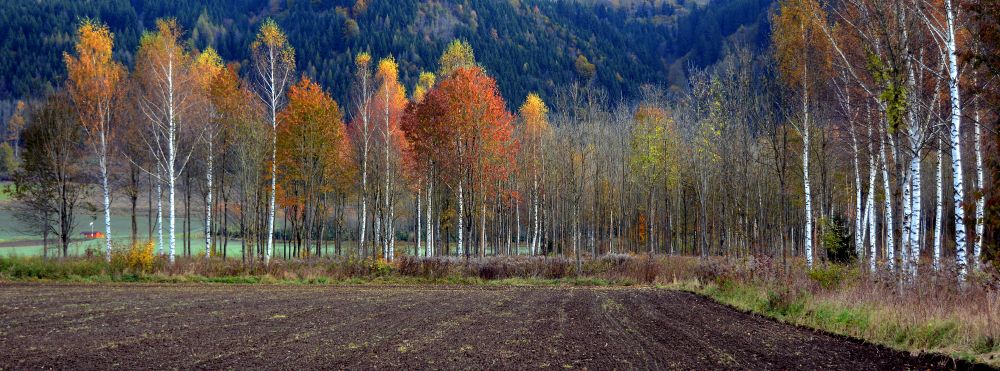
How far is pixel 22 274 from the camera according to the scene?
2452 centimetres

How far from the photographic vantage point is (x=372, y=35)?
130 metres

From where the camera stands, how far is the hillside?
12569 cm

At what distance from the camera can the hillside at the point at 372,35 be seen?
12569cm

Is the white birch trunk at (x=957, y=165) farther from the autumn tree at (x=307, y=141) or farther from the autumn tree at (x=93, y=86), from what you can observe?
the autumn tree at (x=93, y=86)

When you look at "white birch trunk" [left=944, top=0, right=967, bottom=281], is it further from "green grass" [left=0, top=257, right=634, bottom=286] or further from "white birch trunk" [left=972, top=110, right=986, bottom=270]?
"green grass" [left=0, top=257, right=634, bottom=286]

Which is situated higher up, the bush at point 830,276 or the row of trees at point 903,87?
the row of trees at point 903,87

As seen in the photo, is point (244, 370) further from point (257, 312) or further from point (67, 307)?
point (67, 307)

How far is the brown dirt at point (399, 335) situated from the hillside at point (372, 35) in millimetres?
96025

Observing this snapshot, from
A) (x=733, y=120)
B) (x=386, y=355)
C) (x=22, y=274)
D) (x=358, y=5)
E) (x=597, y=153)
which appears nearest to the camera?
(x=386, y=355)

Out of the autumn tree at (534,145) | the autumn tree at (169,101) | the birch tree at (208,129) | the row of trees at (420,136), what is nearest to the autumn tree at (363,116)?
the row of trees at (420,136)

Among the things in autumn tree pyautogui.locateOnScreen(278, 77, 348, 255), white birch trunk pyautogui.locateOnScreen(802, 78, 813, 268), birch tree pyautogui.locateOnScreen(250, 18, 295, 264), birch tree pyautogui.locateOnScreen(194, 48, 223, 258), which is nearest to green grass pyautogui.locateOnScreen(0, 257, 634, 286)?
birch tree pyautogui.locateOnScreen(250, 18, 295, 264)

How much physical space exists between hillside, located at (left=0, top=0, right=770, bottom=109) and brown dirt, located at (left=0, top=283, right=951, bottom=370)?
3780 inches

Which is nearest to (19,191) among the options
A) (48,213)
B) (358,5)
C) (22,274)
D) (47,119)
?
(48,213)

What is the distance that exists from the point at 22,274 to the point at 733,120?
3011 cm
